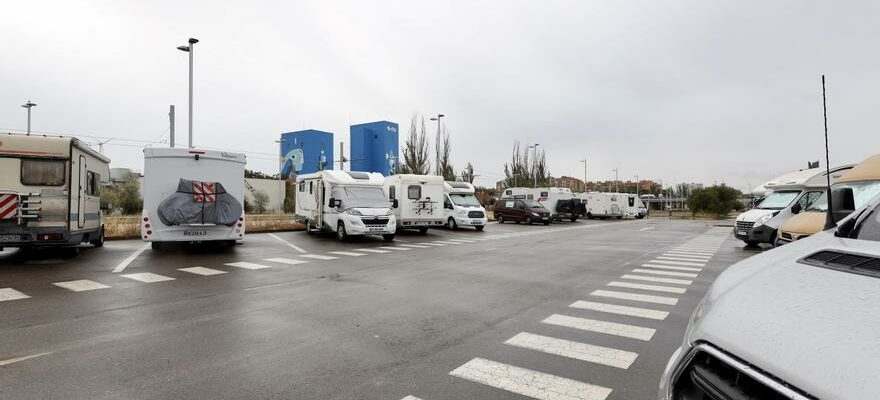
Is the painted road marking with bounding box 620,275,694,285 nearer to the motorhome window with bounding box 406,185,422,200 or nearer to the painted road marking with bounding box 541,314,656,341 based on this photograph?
the painted road marking with bounding box 541,314,656,341

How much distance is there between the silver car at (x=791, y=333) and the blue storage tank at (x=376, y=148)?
44.8 metres

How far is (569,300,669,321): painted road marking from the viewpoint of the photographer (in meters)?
6.34

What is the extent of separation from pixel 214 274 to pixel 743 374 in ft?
33.1

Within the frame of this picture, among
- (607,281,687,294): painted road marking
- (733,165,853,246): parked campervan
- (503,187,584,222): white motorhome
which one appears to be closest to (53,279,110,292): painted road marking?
(607,281,687,294): painted road marking

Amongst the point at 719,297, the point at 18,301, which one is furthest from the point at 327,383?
the point at 18,301

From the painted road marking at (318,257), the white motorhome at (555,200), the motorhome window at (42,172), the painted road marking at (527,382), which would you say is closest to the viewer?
the painted road marking at (527,382)

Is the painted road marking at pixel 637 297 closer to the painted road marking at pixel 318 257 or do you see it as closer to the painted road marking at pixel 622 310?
the painted road marking at pixel 622 310

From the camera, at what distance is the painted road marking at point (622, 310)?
20.8 feet

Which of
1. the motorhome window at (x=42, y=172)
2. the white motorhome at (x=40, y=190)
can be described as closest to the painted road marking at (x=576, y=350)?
the white motorhome at (x=40, y=190)

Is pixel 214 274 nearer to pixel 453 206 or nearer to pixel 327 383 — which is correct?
pixel 327 383

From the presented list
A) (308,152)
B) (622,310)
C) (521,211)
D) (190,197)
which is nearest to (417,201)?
(190,197)

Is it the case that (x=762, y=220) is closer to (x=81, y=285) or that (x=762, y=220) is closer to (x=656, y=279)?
(x=656, y=279)

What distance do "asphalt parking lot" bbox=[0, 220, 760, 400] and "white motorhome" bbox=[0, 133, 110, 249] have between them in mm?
729

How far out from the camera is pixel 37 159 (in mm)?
11570
